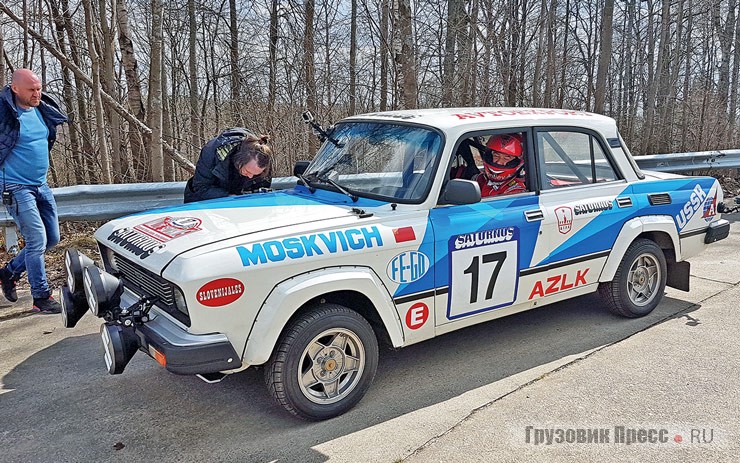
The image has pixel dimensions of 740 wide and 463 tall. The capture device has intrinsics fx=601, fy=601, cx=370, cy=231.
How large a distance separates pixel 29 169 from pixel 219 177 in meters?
1.59

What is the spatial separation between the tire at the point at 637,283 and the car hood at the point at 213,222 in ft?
7.64

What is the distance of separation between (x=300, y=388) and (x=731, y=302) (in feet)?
14.1

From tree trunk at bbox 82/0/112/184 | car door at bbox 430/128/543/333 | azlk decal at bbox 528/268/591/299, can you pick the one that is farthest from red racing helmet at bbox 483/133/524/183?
tree trunk at bbox 82/0/112/184

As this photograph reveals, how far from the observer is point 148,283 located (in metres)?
3.50

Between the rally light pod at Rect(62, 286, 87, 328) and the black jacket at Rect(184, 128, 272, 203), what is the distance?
4.83ft

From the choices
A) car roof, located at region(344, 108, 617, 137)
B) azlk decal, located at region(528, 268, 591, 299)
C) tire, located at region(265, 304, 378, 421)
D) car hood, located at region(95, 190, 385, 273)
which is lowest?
tire, located at region(265, 304, 378, 421)

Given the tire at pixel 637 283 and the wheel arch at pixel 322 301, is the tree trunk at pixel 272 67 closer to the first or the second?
the tire at pixel 637 283

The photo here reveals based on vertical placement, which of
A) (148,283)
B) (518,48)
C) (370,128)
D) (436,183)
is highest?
(518,48)

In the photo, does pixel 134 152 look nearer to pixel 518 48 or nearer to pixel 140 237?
pixel 140 237

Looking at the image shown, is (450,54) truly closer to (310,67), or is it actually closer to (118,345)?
(310,67)

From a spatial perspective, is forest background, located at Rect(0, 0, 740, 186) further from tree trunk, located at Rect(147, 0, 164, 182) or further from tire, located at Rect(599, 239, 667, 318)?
tire, located at Rect(599, 239, 667, 318)

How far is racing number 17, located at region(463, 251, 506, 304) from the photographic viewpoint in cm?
400

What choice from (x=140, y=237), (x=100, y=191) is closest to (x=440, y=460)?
(x=140, y=237)

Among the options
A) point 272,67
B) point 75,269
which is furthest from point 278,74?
point 75,269
